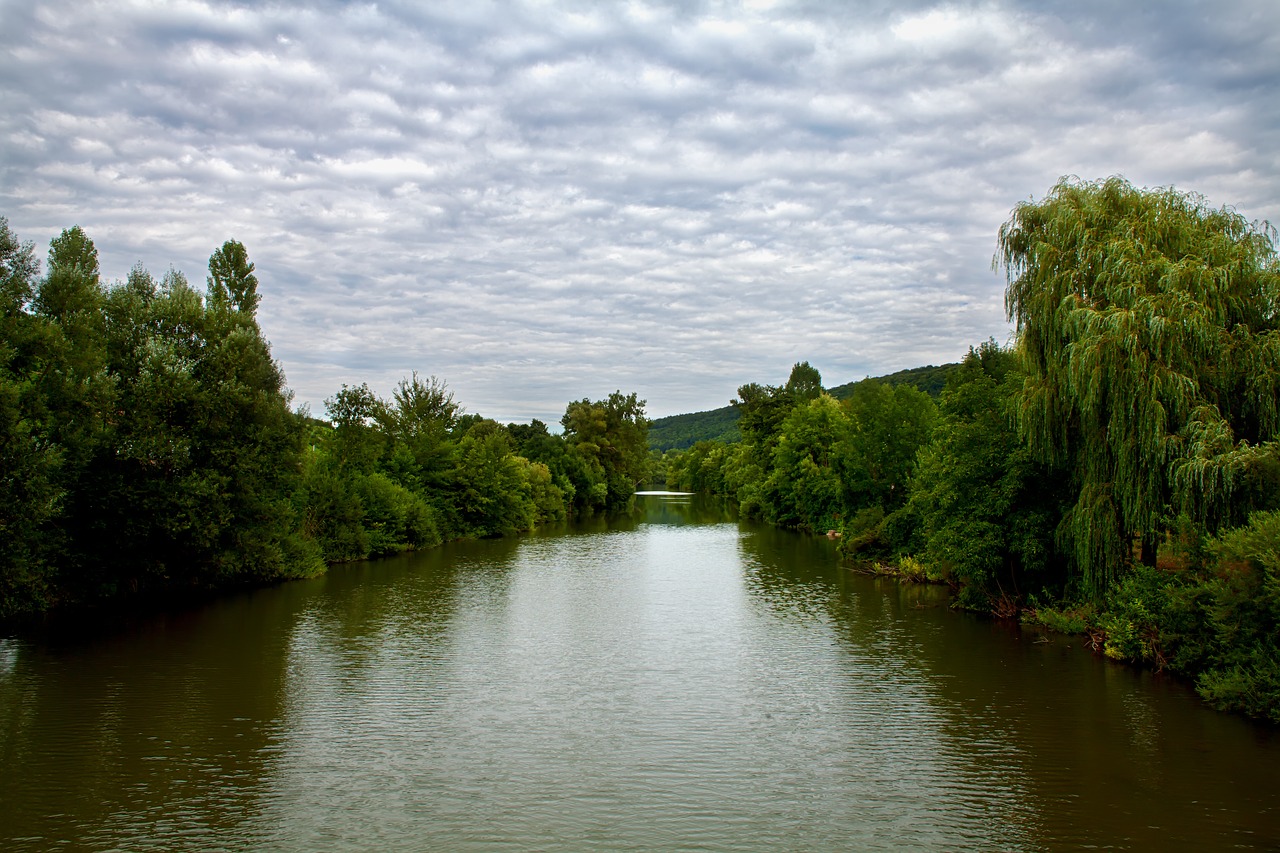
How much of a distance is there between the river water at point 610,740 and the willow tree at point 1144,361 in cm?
400

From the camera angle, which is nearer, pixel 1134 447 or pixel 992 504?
pixel 1134 447

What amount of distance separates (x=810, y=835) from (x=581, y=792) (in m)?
3.35

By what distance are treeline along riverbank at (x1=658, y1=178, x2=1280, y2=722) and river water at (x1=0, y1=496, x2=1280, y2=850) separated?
1453 millimetres

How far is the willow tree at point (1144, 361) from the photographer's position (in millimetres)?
16594

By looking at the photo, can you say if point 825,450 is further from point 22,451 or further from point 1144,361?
point 22,451

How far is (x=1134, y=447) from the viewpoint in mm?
17328

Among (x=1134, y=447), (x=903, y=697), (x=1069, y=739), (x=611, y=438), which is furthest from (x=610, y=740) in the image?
(x=611, y=438)

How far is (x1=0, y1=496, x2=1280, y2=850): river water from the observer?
10359 millimetres

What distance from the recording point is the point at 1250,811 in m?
10.7

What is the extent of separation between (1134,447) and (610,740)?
42.6 feet

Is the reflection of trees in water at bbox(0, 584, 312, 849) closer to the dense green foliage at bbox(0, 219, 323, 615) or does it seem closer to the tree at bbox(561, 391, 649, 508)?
the dense green foliage at bbox(0, 219, 323, 615)

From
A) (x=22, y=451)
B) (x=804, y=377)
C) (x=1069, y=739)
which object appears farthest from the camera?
(x=804, y=377)

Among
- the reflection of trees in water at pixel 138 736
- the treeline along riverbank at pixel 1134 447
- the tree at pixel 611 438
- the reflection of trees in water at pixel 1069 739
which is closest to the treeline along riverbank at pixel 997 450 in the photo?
the treeline along riverbank at pixel 1134 447

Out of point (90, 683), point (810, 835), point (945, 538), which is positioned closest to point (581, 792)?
point (810, 835)
